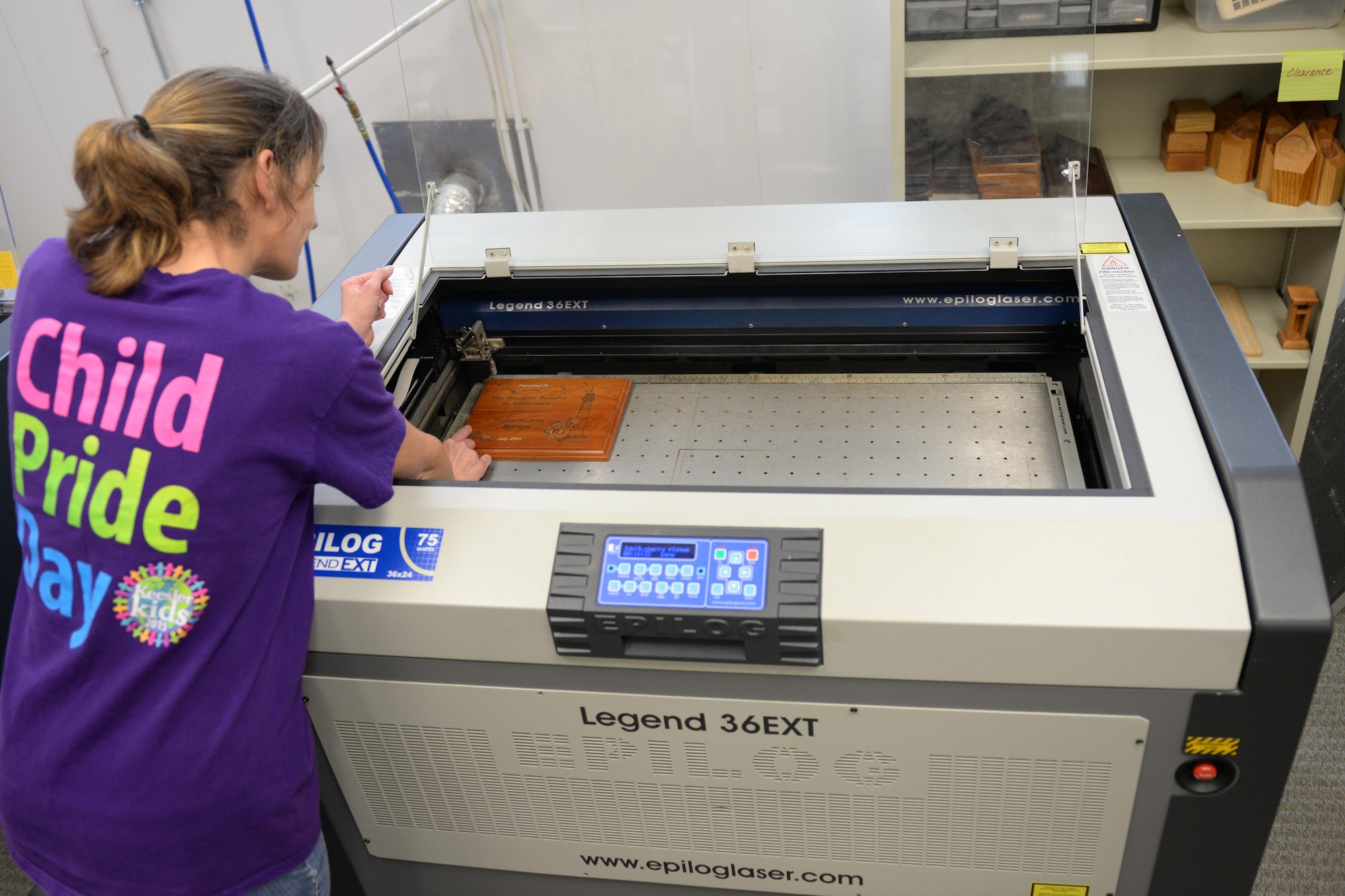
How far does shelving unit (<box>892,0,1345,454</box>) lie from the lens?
2100mm

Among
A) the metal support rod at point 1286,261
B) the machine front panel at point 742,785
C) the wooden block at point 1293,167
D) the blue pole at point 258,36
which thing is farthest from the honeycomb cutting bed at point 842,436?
the blue pole at point 258,36

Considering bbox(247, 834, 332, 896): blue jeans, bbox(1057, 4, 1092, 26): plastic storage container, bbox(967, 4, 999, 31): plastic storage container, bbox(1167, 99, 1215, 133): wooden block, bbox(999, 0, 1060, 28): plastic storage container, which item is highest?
bbox(1057, 4, 1092, 26): plastic storage container

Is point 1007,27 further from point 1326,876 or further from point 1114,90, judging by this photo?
point 1326,876

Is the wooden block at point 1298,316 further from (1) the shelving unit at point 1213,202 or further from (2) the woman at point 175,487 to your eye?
(2) the woman at point 175,487

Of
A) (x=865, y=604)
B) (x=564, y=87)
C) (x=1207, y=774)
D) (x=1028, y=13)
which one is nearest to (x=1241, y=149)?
(x=1028, y=13)

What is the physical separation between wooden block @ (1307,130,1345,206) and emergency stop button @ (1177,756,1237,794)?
168cm

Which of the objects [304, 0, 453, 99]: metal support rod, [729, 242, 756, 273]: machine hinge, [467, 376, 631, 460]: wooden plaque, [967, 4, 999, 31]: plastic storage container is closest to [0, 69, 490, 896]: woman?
[304, 0, 453, 99]: metal support rod

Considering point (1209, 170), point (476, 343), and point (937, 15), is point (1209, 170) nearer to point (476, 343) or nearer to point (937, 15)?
point (937, 15)

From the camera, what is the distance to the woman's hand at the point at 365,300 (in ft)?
4.37

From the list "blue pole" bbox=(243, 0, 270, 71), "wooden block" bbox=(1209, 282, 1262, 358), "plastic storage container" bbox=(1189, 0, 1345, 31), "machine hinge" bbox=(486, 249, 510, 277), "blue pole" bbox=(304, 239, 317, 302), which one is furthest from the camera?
"blue pole" bbox=(304, 239, 317, 302)

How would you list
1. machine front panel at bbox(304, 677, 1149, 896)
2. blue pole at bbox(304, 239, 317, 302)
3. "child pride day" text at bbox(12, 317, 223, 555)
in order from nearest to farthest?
Answer: "child pride day" text at bbox(12, 317, 223, 555), machine front panel at bbox(304, 677, 1149, 896), blue pole at bbox(304, 239, 317, 302)

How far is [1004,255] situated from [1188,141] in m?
1.36

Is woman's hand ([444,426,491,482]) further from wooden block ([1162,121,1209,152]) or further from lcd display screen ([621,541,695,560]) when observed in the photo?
wooden block ([1162,121,1209,152])

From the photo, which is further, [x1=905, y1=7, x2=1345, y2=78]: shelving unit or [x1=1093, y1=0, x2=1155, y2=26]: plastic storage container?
[x1=1093, y1=0, x2=1155, y2=26]: plastic storage container
